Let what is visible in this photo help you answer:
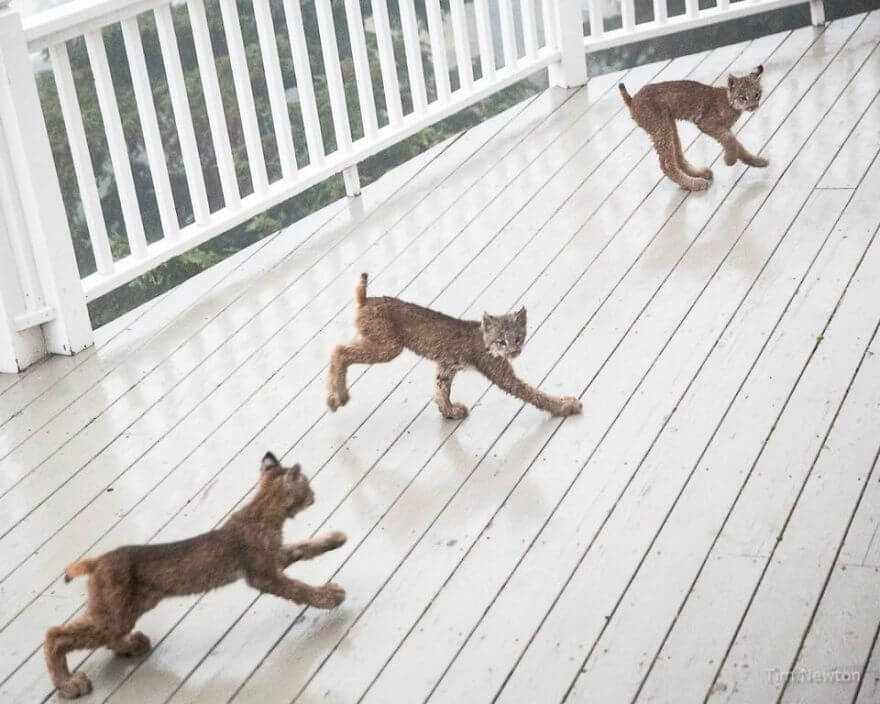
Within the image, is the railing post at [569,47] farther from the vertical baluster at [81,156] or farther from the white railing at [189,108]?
the vertical baluster at [81,156]

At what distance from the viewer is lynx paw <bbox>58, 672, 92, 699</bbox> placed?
2.91 meters

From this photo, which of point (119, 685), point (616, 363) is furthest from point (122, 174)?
point (119, 685)

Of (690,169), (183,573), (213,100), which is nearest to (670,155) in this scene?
(690,169)

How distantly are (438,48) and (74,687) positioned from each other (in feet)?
11.9

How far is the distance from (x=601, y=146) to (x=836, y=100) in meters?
1.01

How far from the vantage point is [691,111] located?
16.7 ft

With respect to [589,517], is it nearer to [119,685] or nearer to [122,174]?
[119,685]

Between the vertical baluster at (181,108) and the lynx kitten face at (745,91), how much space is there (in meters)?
1.97

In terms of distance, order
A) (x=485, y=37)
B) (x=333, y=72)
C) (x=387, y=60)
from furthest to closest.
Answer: (x=485, y=37), (x=387, y=60), (x=333, y=72)

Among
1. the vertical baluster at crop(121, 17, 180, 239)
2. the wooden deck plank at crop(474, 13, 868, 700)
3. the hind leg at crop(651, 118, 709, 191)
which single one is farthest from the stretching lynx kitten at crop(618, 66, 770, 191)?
the vertical baluster at crop(121, 17, 180, 239)

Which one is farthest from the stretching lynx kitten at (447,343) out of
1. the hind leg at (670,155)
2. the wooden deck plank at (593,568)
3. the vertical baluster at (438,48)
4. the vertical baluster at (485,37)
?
the vertical baluster at (485,37)

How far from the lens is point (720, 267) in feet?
14.9

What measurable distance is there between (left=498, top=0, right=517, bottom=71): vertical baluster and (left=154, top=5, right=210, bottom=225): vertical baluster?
1.73 meters

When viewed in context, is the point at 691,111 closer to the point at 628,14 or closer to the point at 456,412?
the point at 628,14
